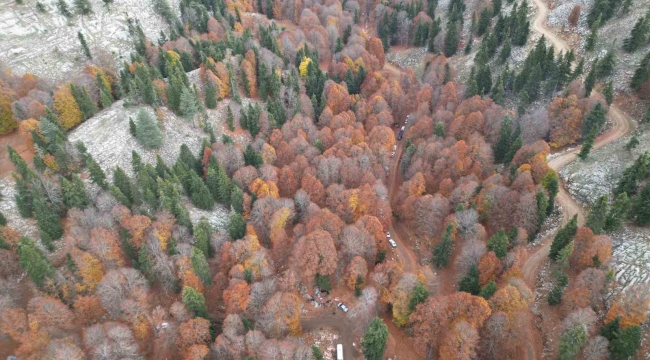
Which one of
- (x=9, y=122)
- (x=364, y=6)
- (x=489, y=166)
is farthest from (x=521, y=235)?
(x=364, y=6)

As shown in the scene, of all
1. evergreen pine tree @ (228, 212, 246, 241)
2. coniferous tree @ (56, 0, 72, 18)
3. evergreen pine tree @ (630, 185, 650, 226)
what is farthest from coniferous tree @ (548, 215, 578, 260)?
coniferous tree @ (56, 0, 72, 18)

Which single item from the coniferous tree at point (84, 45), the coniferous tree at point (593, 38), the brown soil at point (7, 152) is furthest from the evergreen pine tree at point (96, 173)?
the coniferous tree at point (593, 38)

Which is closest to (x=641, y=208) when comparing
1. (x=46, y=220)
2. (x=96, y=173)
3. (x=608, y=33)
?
(x=608, y=33)

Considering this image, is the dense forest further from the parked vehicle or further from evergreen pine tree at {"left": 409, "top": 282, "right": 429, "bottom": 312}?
the parked vehicle

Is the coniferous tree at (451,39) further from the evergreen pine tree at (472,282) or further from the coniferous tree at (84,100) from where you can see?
the coniferous tree at (84,100)

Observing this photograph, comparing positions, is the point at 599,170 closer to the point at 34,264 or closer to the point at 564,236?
the point at 564,236
